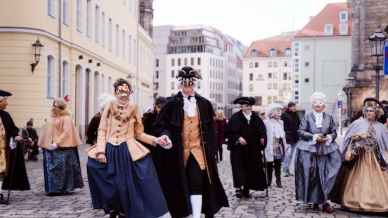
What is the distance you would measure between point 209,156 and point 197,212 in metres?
0.71

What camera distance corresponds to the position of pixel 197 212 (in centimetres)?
796

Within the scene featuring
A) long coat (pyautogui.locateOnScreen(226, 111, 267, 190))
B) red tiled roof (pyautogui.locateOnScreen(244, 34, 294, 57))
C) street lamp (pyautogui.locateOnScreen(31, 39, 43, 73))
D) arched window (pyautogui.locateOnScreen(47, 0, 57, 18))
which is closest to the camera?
long coat (pyautogui.locateOnScreen(226, 111, 267, 190))

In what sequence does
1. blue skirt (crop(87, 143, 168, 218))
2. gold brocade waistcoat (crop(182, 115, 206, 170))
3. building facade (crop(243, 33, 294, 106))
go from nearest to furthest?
blue skirt (crop(87, 143, 168, 218))
gold brocade waistcoat (crop(182, 115, 206, 170))
building facade (crop(243, 33, 294, 106))

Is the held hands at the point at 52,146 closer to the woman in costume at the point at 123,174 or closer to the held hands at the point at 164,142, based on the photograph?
the woman in costume at the point at 123,174

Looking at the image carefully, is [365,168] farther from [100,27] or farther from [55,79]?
[100,27]

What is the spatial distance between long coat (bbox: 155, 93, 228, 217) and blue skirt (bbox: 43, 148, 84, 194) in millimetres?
4459

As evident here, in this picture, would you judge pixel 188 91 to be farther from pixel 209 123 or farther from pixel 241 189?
pixel 241 189

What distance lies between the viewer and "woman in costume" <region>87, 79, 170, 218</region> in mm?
7680

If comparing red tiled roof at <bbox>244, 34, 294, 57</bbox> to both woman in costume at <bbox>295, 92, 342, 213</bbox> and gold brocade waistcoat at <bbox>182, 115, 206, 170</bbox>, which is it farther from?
gold brocade waistcoat at <bbox>182, 115, 206, 170</bbox>

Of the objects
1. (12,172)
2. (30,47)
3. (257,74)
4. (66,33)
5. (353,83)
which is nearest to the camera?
(12,172)

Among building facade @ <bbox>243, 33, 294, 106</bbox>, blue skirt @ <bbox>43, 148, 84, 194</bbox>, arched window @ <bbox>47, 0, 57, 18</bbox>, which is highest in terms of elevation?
building facade @ <bbox>243, 33, 294, 106</bbox>

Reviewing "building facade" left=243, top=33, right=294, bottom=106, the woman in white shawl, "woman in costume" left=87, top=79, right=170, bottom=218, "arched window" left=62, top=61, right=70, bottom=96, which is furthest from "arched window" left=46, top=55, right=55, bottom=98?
"building facade" left=243, top=33, right=294, bottom=106

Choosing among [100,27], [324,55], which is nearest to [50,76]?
[100,27]

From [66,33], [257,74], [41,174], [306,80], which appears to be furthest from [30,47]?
[257,74]
